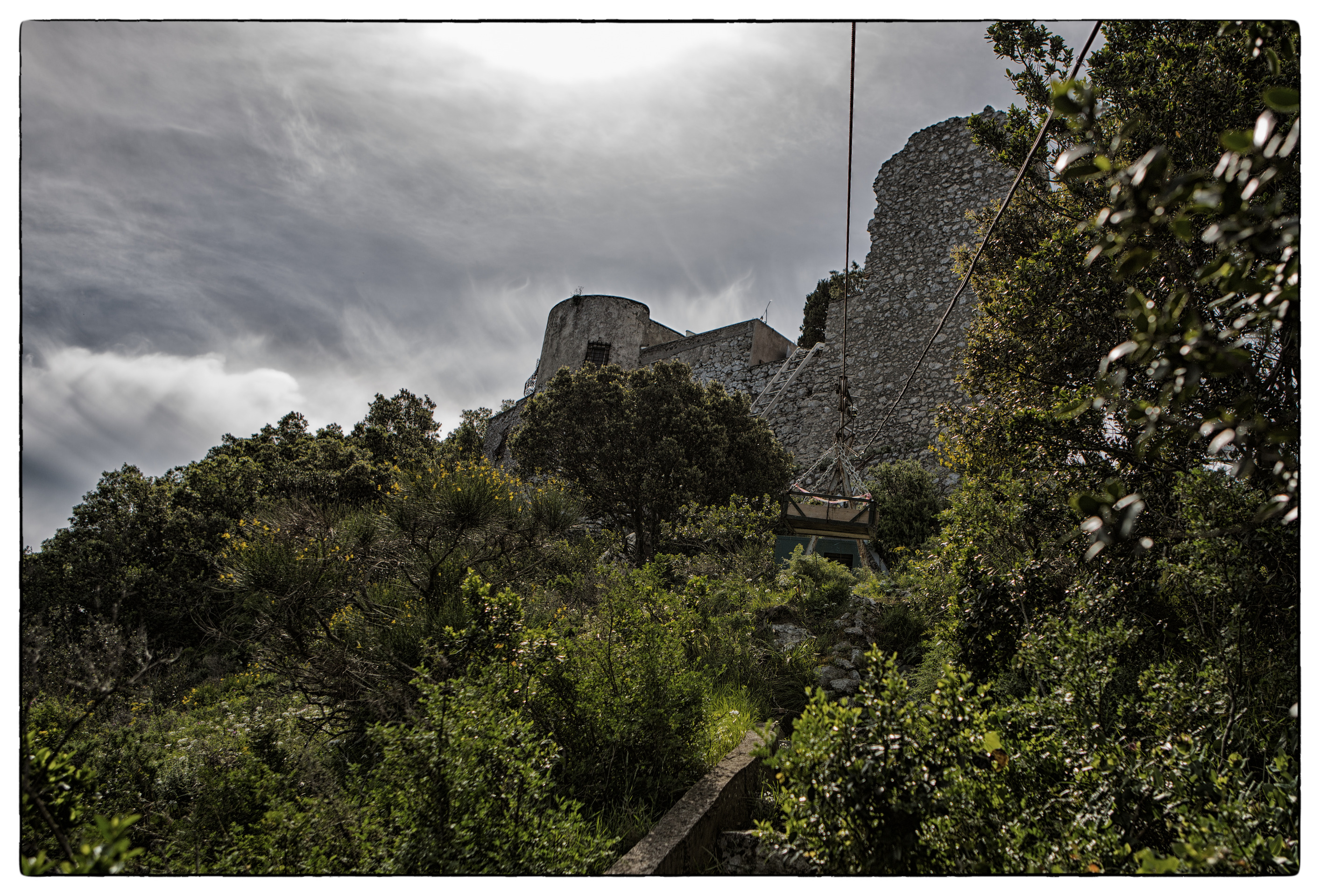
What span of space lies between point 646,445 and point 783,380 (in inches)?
218

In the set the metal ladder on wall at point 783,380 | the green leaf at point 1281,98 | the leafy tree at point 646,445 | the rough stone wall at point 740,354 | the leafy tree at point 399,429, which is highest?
the rough stone wall at point 740,354

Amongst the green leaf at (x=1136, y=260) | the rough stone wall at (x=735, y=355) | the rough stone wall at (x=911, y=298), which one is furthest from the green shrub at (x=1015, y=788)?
the rough stone wall at (x=735, y=355)

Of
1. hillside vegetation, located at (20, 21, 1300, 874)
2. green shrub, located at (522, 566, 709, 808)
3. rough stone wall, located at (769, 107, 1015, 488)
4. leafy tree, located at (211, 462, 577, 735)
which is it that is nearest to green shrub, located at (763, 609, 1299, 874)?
hillside vegetation, located at (20, 21, 1300, 874)

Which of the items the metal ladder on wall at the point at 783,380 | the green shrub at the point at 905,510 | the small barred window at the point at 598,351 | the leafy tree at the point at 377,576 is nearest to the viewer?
the leafy tree at the point at 377,576

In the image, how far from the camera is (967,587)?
3279 mm

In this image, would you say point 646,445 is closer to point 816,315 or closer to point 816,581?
point 816,581

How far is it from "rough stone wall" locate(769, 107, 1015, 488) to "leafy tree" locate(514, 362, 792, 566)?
7.25ft

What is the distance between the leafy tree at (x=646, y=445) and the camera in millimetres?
8281

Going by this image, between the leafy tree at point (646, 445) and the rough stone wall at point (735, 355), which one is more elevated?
the rough stone wall at point (735, 355)

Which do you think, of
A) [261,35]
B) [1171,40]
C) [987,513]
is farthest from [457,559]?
[1171,40]

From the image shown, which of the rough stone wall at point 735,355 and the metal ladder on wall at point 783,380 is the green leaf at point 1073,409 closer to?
the metal ladder on wall at point 783,380

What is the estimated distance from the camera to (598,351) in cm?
1825

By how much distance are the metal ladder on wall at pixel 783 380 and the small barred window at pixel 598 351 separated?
19.5ft

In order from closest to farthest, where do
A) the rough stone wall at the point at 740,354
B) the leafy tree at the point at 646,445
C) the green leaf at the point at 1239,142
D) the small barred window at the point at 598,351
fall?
the green leaf at the point at 1239,142 < the leafy tree at the point at 646,445 < the rough stone wall at the point at 740,354 < the small barred window at the point at 598,351
